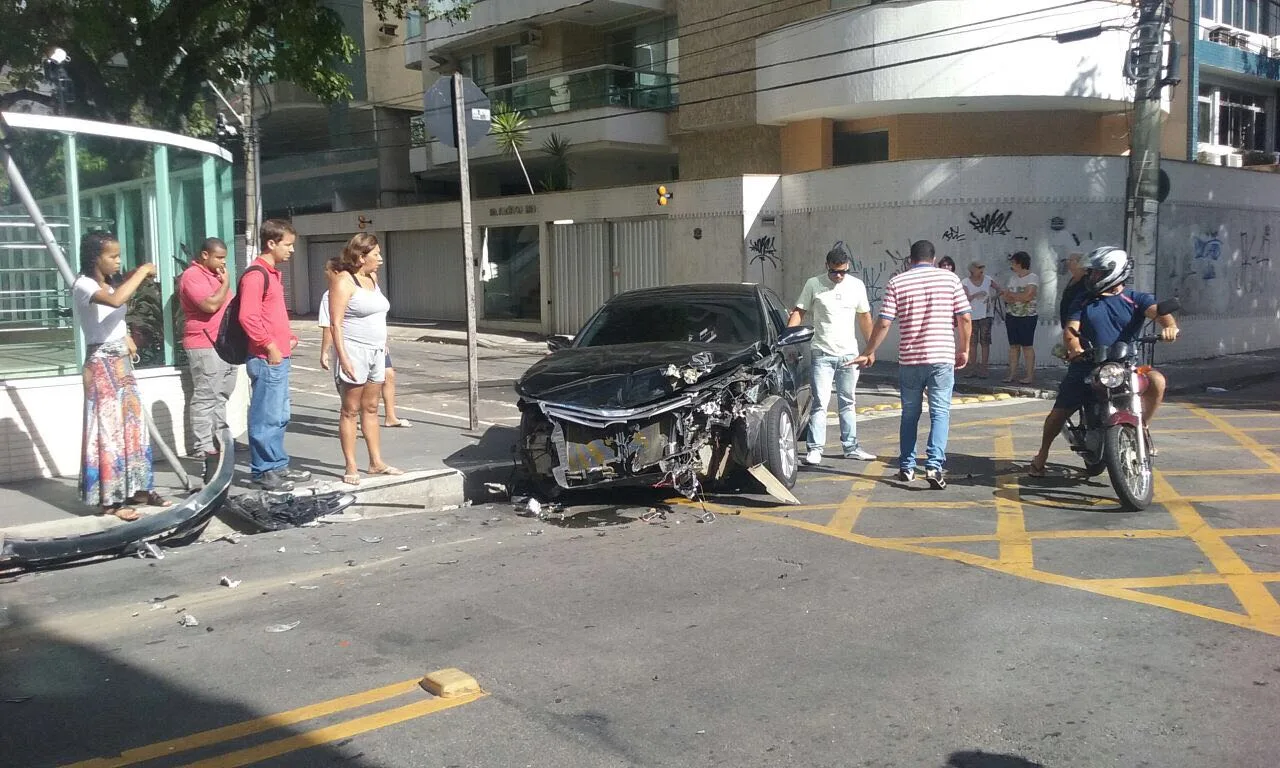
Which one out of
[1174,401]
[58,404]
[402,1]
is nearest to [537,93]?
[402,1]

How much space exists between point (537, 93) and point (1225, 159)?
15715mm

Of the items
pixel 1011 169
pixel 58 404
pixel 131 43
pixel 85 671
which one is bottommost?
pixel 85 671

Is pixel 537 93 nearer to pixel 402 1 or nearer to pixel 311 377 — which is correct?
pixel 402 1

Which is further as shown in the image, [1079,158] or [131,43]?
[1079,158]

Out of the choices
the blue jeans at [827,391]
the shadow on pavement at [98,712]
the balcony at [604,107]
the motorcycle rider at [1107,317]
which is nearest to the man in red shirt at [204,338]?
the shadow on pavement at [98,712]

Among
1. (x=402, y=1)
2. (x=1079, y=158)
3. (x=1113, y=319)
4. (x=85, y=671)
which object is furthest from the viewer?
(x=1079, y=158)

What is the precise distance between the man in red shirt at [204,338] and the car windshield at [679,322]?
278cm

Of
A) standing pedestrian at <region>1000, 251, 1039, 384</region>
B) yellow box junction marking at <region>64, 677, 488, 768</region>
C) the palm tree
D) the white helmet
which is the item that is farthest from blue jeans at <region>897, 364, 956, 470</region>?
the palm tree

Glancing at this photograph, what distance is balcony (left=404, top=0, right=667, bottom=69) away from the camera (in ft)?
82.5

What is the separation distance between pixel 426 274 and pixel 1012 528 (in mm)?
24156

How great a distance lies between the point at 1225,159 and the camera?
935 inches

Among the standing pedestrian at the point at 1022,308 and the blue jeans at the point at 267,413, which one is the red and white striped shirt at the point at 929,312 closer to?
the blue jeans at the point at 267,413

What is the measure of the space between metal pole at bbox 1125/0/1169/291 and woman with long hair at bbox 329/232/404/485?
11033 millimetres

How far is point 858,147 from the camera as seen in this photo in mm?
21234
